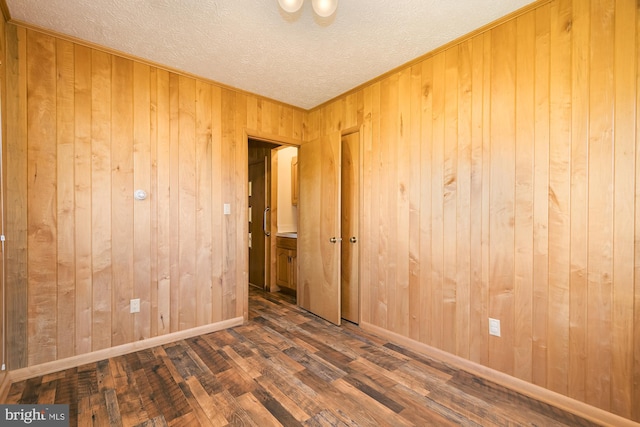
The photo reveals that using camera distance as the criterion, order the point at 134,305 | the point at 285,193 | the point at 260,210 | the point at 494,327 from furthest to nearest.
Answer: the point at 285,193
the point at 260,210
the point at 134,305
the point at 494,327

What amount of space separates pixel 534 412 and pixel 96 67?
3.98 m

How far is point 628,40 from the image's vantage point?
1546mm

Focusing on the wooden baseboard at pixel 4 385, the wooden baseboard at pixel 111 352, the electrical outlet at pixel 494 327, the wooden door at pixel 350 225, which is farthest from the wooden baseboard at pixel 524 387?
the wooden baseboard at pixel 4 385

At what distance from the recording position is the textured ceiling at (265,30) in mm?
1842

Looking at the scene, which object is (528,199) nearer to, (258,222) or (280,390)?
(280,390)

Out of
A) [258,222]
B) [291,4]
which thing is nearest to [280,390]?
[291,4]

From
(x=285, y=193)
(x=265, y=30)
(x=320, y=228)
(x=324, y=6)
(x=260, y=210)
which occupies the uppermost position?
(x=265, y=30)

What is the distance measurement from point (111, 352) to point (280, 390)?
5.04 feet

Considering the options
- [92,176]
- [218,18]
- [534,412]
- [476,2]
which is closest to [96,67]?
[92,176]

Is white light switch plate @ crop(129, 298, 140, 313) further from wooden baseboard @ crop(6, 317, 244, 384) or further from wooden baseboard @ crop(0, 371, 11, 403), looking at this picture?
wooden baseboard @ crop(0, 371, 11, 403)

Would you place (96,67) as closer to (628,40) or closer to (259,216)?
(259,216)

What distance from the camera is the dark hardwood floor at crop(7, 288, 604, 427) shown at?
65.1 inches

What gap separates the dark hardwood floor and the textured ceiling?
2543mm

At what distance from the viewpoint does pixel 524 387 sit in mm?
1886
